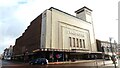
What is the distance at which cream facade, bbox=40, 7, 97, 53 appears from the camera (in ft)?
147

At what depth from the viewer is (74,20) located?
5800cm

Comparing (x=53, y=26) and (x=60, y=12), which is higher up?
(x=60, y=12)

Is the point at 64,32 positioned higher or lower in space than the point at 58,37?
higher

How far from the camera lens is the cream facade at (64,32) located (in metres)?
44.7

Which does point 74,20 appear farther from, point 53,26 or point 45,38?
point 45,38

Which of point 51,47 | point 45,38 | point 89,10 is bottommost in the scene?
point 51,47

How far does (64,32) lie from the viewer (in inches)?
2010

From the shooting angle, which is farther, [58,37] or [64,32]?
[64,32]

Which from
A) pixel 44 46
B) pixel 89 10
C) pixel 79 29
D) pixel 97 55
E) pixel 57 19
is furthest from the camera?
pixel 89 10

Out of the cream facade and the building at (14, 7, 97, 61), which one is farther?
the cream facade

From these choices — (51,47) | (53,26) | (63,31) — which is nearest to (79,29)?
(63,31)

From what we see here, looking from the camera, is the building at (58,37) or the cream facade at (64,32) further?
the cream facade at (64,32)

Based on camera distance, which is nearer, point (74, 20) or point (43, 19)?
point (43, 19)

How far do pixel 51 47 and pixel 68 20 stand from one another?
1640cm
